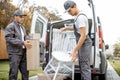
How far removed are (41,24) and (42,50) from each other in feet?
2.57

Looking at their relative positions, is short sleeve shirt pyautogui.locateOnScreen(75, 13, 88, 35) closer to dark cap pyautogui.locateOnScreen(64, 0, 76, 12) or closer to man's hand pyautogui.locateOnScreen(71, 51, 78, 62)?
dark cap pyautogui.locateOnScreen(64, 0, 76, 12)

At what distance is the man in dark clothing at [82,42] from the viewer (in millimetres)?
6496

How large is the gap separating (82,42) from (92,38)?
2639mm

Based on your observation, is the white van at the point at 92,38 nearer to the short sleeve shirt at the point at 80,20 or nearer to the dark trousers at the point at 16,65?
the dark trousers at the point at 16,65

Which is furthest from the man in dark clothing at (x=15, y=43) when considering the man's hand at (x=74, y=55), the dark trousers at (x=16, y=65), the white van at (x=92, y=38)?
the white van at (x=92, y=38)

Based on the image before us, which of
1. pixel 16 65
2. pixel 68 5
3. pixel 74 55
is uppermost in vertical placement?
pixel 68 5

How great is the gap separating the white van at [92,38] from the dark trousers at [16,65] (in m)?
1.49

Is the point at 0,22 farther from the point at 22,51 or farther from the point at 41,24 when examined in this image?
the point at 22,51

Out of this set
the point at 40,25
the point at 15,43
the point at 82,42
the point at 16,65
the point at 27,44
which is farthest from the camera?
the point at 40,25

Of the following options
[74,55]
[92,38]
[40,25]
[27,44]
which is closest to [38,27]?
[40,25]

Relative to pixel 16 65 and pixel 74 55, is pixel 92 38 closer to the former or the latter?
pixel 16 65

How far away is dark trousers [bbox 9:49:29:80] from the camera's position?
794cm

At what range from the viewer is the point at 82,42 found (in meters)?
6.50

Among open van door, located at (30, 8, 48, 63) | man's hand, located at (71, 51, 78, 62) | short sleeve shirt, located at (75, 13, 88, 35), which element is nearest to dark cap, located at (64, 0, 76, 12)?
short sleeve shirt, located at (75, 13, 88, 35)
